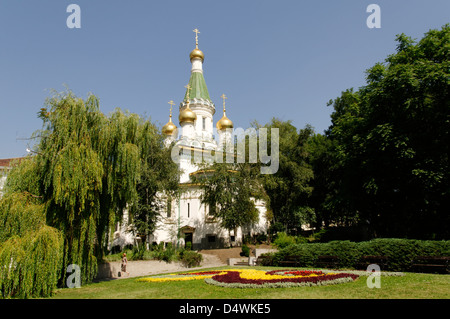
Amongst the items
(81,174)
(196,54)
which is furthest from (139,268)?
(196,54)

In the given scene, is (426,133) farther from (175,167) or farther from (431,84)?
(175,167)

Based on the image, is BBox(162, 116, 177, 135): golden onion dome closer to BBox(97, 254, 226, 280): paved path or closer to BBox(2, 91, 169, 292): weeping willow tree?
BBox(97, 254, 226, 280): paved path

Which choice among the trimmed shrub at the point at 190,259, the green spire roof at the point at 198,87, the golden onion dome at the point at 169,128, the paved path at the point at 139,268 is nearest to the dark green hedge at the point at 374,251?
the trimmed shrub at the point at 190,259

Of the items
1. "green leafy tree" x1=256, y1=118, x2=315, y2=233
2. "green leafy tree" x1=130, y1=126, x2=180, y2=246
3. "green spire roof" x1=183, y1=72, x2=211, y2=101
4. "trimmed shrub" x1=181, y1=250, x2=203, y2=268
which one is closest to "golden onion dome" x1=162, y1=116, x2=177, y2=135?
"green spire roof" x1=183, y1=72, x2=211, y2=101

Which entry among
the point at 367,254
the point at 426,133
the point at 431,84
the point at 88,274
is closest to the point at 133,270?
the point at 88,274

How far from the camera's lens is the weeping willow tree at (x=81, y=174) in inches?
519

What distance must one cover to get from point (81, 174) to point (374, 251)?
45.2 ft

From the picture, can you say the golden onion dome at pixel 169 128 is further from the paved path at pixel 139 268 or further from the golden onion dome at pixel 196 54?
the paved path at pixel 139 268

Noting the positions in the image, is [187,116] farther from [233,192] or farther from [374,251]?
[374,251]

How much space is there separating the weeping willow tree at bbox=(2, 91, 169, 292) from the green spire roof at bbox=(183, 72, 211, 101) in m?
31.7

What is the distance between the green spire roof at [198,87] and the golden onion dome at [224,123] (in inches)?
153

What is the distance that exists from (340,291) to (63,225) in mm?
10966

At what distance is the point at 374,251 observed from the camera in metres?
15.1
